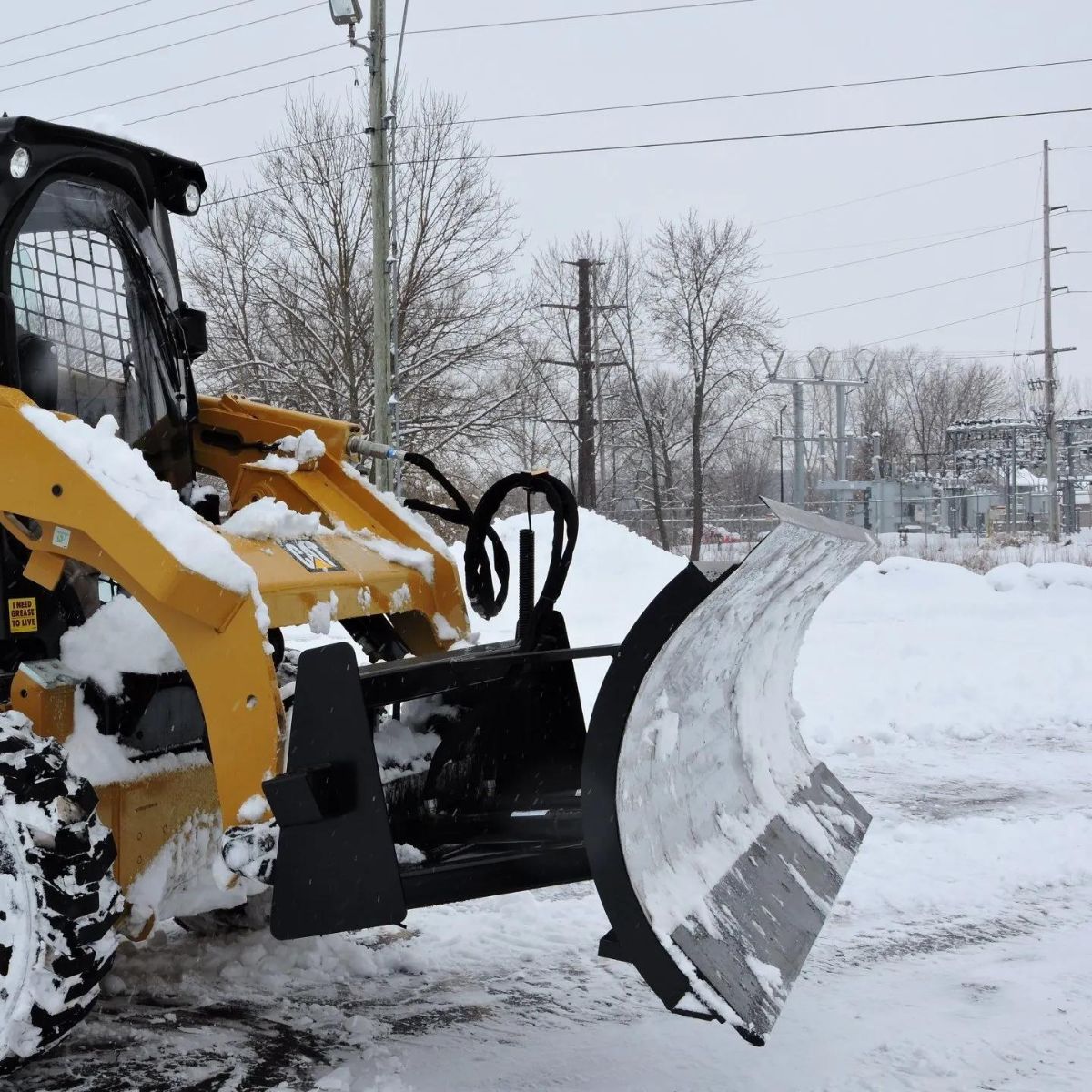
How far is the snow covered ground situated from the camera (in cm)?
314

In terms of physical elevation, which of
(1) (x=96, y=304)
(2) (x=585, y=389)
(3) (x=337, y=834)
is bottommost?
(3) (x=337, y=834)

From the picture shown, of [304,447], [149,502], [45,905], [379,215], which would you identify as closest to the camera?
[45,905]

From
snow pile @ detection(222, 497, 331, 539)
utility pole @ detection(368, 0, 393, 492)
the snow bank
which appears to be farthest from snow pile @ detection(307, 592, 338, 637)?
utility pole @ detection(368, 0, 393, 492)

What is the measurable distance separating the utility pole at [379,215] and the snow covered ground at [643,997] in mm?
9924

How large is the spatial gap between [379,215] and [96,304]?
1169cm

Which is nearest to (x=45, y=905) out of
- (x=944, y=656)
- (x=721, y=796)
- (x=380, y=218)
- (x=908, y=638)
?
(x=721, y=796)

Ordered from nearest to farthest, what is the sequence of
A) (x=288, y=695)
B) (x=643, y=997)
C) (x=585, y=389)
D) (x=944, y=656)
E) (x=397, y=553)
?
1. (x=288, y=695)
2. (x=643, y=997)
3. (x=397, y=553)
4. (x=944, y=656)
5. (x=585, y=389)

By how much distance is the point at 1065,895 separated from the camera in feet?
15.2

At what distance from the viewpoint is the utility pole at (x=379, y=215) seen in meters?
14.9

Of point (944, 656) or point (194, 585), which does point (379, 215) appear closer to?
point (944, 656)

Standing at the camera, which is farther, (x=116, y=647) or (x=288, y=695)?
(x=116, y=647)

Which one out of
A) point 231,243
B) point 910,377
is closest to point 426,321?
point 231,243

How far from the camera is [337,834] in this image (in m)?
2.81

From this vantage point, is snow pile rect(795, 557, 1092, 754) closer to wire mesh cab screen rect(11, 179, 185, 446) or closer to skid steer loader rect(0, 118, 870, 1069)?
skid steer loader rect(0, 118, 870, 1069)
